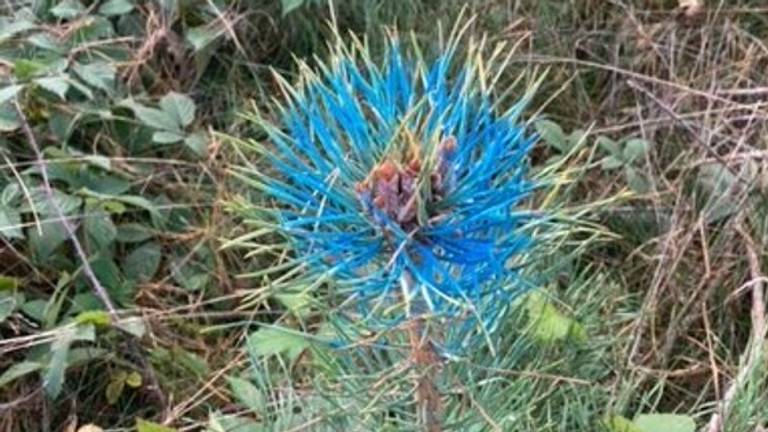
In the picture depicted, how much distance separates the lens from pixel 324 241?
2.89 ft

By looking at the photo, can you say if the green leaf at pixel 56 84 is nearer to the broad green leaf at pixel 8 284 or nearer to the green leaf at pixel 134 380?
the broad green leaf at pixel 8 284

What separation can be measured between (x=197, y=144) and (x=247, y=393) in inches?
18.5

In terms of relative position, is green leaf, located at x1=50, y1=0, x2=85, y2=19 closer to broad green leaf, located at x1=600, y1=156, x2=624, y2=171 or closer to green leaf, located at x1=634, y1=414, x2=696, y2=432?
broad green leaf, located at x1=600, y1=156, x2=624, y2=171

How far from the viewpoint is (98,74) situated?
5.56 ft

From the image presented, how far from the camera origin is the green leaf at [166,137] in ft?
5.42

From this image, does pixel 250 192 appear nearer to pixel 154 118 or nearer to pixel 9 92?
pixel 154 118

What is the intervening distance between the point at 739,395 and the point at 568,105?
25.7 inches

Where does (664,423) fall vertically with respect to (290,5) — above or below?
below

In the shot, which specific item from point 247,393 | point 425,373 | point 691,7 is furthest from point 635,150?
point 425,373

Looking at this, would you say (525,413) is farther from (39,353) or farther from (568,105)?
(568,105)

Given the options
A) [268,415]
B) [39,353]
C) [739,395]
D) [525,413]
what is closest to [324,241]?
[525,413]

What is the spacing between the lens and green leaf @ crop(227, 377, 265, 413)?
1250mm

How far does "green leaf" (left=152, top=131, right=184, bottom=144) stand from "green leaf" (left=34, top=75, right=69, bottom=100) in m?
0.11

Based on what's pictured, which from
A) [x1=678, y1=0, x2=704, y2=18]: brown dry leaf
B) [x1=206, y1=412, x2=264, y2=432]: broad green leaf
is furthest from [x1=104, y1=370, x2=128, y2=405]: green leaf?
[x1=678, y1=0, x2=704, y2=18]: brown dry leaf
